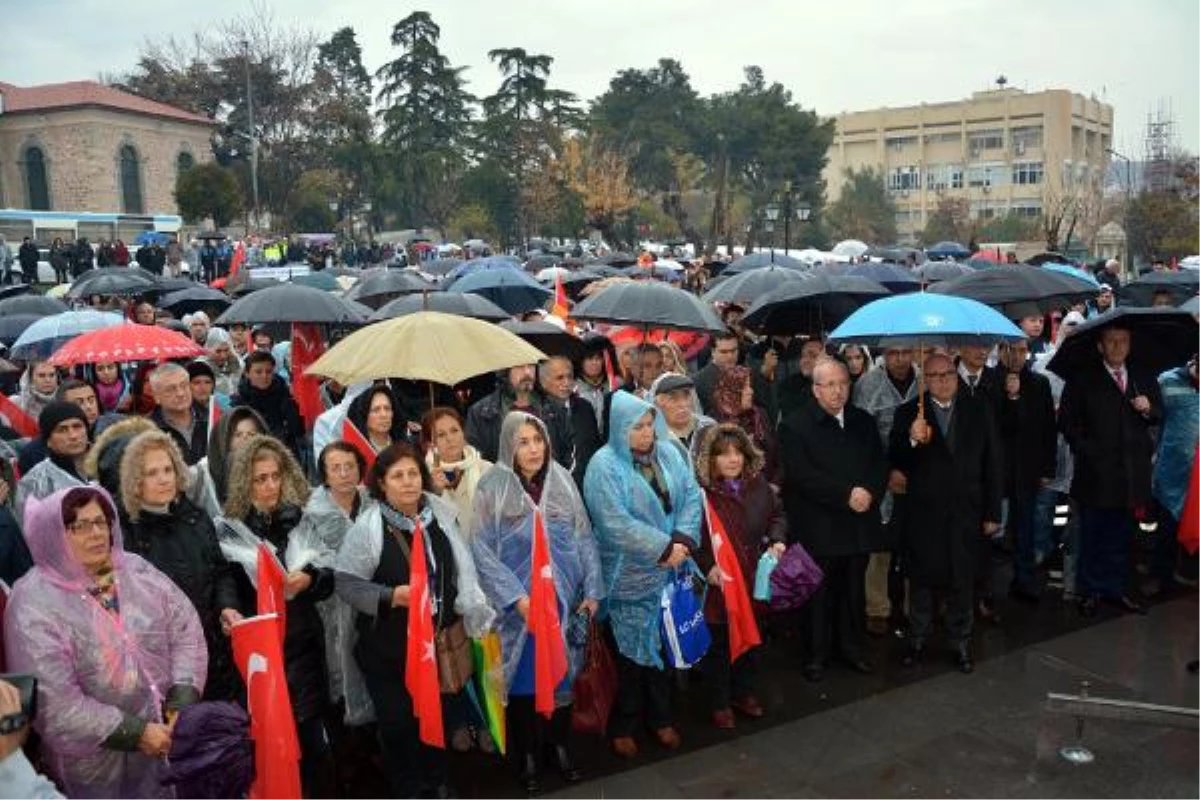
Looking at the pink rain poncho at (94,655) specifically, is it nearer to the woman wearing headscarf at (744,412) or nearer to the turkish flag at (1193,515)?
the woman wearing headscarf at (744,412)

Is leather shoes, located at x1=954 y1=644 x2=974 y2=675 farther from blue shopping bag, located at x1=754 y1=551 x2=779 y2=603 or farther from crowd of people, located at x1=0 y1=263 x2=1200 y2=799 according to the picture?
blue shopping bag, located at x1=754 y1=551 x2=779 y2=603

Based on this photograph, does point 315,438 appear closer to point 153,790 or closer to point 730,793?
point 153,790

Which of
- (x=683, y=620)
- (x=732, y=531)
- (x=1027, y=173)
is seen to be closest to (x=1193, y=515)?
(x=732, y=531)

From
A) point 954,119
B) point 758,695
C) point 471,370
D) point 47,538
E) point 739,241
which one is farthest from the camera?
point 954,119

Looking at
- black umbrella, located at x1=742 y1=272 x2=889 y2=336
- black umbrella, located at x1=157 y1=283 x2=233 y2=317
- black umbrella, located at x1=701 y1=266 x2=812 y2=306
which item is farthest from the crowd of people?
black umbrella, located at x1=157 y1=283 x2=233 y2=317

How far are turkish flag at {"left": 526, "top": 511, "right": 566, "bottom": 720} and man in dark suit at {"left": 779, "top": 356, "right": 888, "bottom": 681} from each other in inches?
69.1

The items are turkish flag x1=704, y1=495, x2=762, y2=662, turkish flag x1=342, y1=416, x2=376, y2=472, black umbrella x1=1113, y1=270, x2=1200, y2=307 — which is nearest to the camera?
turkish flag x1=704, y1=495, x2=762, y2=662

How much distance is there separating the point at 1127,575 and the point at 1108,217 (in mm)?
51294

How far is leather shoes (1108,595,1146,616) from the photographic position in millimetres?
6344

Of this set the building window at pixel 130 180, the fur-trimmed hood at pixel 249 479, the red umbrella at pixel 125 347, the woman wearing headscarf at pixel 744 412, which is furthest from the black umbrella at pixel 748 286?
the building window at pixel 130 180

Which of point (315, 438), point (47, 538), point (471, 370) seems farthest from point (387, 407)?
point (47, 538)

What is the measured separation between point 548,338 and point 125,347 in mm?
2591

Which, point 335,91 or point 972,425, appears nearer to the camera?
point 972,425

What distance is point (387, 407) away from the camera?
5395mm
